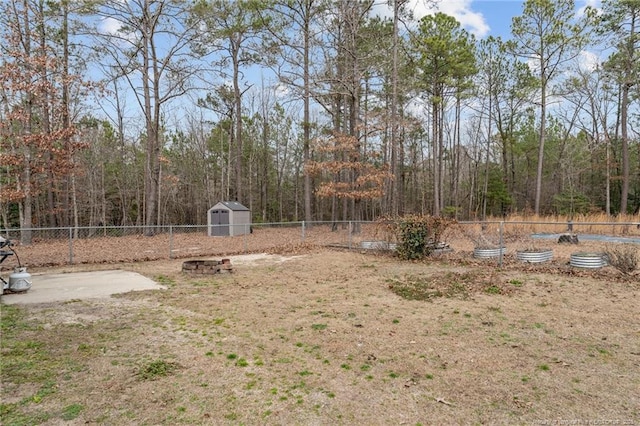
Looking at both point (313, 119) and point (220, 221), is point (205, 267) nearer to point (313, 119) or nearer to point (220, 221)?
point (220, 221)

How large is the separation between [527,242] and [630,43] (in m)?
13.9

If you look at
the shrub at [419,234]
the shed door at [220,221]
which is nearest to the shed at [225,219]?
the shed door at [220,221]

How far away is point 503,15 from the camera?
19.7 meters

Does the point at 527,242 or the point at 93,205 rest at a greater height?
the point at 93,205

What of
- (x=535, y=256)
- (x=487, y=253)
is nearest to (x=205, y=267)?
(x=487, y=253)

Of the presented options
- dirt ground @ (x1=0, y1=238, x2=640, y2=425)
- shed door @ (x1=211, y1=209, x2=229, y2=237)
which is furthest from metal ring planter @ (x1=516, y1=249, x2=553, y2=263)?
shed door @ (x1=211, y1=209, x2=229, y2=237)

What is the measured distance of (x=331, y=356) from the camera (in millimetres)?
3562

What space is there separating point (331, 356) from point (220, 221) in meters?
13.9

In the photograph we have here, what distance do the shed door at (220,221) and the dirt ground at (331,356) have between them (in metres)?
10.1

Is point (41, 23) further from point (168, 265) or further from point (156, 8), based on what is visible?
point (168, 265)

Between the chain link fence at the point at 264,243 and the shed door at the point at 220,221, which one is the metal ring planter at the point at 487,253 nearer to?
the chain link fence at the point at 264,243

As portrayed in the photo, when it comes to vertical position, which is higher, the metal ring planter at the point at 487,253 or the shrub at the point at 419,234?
the shrub at the point at 419,234

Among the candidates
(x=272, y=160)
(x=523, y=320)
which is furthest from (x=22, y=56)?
(x=272, y=160)

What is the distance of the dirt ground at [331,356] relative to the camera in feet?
8.45
